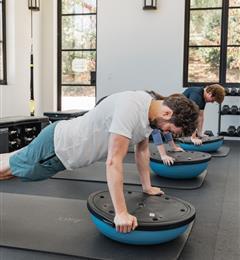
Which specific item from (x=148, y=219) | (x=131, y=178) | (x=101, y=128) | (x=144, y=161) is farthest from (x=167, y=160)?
(x=101, y=128)

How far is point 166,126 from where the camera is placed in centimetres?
155

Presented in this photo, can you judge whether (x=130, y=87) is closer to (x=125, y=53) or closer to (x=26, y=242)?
(x=125, y=53)

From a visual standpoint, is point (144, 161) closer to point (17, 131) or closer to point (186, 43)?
point (17, 131)

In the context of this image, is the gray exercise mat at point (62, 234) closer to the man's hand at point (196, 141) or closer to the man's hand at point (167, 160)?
the man's hand at point (167, 160)

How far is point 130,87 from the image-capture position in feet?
19.2

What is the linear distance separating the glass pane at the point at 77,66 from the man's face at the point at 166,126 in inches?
183

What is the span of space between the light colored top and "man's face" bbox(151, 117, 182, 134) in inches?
1.8

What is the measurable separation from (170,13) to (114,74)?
50.2 inches

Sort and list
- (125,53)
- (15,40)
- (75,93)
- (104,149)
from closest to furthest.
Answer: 1. (104,149)
2. (15,40)
3. (125,53)
4. (75,93)

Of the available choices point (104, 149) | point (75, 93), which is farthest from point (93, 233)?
point (75, 93)

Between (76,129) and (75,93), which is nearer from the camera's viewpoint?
(76,129)

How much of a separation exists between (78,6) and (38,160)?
16.1 ft

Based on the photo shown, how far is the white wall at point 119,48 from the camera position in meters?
5.41

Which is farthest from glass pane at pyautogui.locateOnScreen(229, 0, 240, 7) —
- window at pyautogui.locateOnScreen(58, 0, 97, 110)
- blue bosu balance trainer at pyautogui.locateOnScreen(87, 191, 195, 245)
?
blue bosu balance trainer at pyautogui.locateOnScreen(87, 191, 195, 245)
